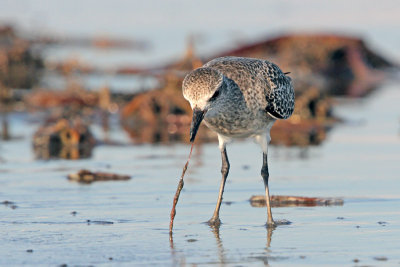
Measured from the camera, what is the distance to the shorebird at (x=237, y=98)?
26.9 ft

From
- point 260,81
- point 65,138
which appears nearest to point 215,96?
point 260,81

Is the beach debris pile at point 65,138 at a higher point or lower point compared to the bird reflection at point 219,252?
higher

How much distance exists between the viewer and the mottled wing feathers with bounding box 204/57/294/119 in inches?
358

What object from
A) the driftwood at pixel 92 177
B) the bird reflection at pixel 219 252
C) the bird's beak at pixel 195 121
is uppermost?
the bird's beak at pixel 195 121

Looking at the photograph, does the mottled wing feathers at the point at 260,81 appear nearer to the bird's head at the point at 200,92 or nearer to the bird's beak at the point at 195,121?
the bird's head at the point at 200,92

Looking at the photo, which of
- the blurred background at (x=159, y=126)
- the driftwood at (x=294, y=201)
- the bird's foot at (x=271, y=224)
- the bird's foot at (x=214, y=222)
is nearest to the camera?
the bird's foot at (x=271, y=224)

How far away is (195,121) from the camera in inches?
315

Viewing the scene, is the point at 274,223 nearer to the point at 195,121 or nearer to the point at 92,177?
the point at 195,121

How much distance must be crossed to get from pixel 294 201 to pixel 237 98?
53.1 inches

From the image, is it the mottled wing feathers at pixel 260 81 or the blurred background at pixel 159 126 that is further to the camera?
the blurred background at pixel 159 126

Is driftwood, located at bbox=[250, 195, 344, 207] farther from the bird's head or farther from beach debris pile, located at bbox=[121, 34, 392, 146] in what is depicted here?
beach debris pile, located at bbox=[121, 34, 392, 146]

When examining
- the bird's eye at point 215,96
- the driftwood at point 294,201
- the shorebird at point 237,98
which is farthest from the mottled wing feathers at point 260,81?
the driftwood at point 294,201

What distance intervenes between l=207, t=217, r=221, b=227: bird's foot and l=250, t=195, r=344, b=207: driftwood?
103cm

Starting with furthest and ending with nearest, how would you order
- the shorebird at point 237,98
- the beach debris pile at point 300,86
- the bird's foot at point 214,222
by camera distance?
1. the beach debris pile at point 300,86
2. the bird's foot at point 214,222
3. the shorebird at point 237,98
